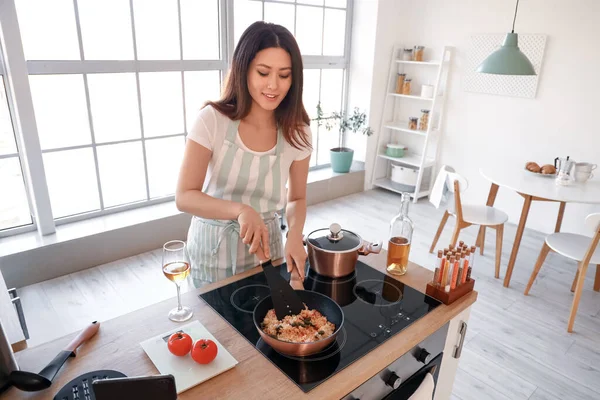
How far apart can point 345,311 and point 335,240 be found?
270mm

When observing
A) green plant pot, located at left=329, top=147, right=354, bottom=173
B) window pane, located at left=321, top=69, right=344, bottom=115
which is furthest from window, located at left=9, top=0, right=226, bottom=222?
green plant pot, located at left=329, top=147, right=354, bottom=173

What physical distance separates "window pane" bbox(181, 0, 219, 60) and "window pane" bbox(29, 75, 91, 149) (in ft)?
3.06

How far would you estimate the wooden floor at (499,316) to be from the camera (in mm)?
2186

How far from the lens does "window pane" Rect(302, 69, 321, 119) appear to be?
4605mm

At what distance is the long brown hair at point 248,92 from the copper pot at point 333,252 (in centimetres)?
36

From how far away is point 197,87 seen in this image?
12.3 feet

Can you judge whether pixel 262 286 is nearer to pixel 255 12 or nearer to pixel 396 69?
pixel 255 12

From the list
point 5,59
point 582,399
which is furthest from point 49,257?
point 582,399

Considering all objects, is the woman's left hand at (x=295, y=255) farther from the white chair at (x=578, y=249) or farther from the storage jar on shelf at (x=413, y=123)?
the storage jar on shelf at (x=413, y=123)

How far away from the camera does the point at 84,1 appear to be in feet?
9.66

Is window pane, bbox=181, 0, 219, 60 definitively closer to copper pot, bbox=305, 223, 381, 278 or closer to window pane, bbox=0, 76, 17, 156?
window pane, bbox=0, 76, 17, 156

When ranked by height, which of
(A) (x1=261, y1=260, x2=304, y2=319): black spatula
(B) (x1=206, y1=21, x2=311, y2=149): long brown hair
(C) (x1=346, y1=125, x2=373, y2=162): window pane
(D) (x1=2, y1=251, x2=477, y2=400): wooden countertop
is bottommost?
(C) (x1=346, y1=125, x2=373, y2=162): window pane

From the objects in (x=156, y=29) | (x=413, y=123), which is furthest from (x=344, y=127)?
(x=156, y=29)

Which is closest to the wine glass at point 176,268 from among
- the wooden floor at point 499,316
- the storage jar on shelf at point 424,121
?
the wooden floor at point 499,316
